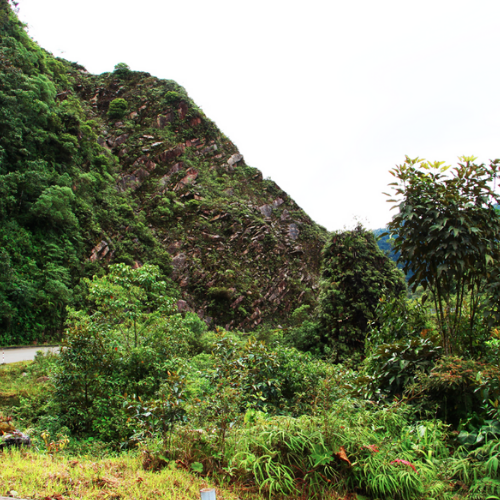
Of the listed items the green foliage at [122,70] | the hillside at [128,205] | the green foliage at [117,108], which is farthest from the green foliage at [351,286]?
the green foliage at [122,70]

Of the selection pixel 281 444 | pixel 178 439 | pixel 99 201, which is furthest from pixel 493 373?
pixel 99 201

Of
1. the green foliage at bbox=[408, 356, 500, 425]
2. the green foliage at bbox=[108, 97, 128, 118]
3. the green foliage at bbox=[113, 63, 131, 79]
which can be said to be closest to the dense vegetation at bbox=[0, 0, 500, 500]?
the green foliage at bbox=[408, 356, 500, 425]

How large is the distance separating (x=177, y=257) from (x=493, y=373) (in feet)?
84.2

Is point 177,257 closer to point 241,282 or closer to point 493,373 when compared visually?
point 241,282

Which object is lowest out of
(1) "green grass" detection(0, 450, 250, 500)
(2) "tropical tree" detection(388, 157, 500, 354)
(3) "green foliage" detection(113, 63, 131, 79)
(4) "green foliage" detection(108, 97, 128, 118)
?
(1) "green grass" detection(0, 450, 250, 500)

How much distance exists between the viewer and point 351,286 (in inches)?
367

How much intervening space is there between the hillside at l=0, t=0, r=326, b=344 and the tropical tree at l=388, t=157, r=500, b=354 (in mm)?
16692

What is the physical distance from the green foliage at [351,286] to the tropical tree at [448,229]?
4.57 m

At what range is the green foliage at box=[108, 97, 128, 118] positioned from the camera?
37575 millimetres

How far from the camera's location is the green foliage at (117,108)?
3758cm

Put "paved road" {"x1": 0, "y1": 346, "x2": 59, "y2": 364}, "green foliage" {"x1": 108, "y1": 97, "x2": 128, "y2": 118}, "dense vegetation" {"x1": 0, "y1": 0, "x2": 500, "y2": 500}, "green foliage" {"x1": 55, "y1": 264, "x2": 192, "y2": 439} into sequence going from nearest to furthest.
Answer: "dense vegetation" {"x1": 0, "y1": 0, "x2": 500, "y2": 500} < "green foliage" {"x1": 55, "y1": 264, "x2": 192, "y2": 439} < "paved road" {"x1": 0, "y1": 346, "x2": 59, "y2": 364} < "green foliage" {"x1": 108, "y1": 97, "x2": 128, "y2": 118}

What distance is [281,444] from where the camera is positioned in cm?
274

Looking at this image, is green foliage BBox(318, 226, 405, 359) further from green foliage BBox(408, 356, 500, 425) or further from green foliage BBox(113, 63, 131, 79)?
green foliage BBox(113, 63, 131, 79)

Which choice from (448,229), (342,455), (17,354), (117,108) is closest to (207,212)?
(117,108)
